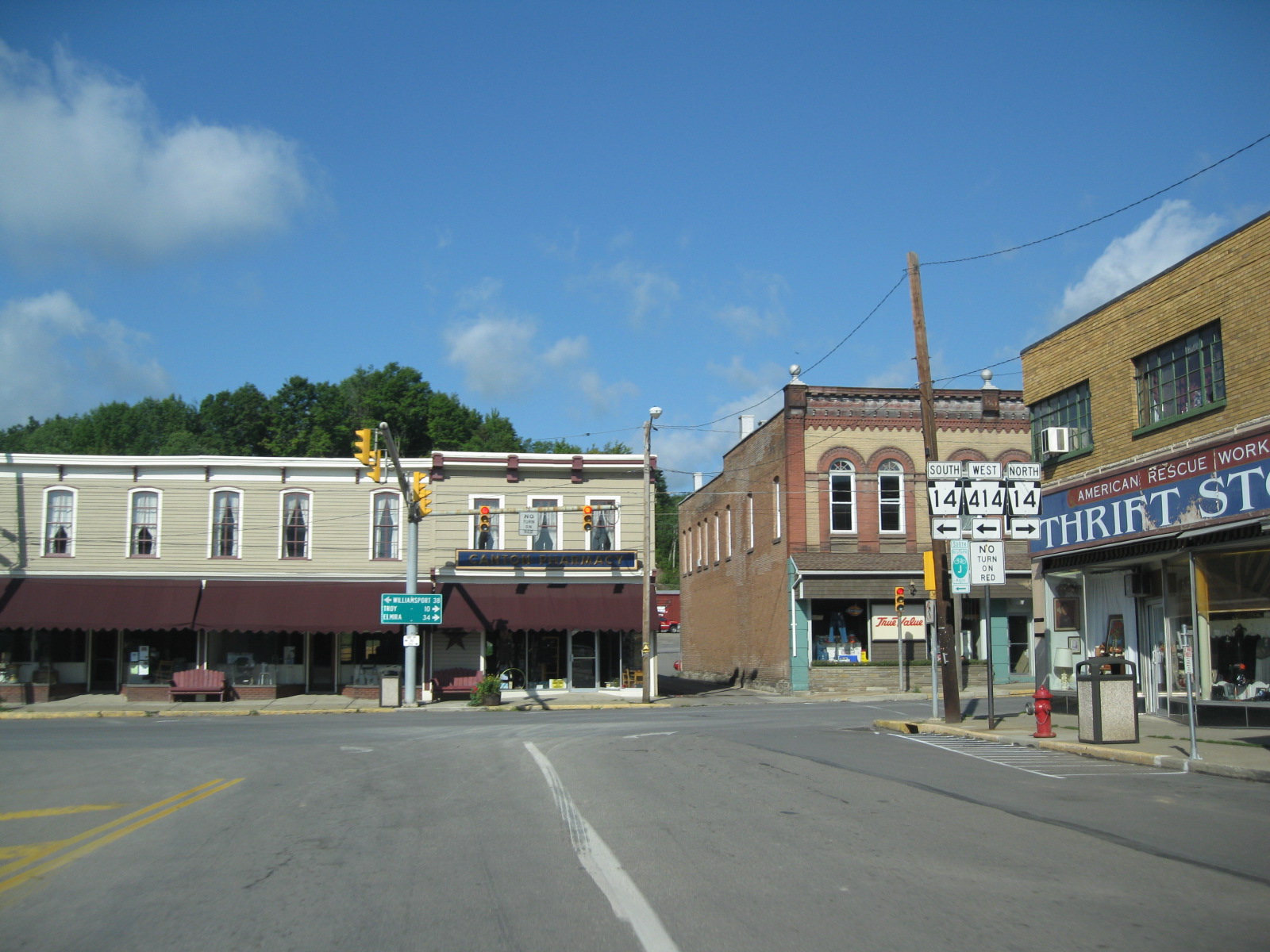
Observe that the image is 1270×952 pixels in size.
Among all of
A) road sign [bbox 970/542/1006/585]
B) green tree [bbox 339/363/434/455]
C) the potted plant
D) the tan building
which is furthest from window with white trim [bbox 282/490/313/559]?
green tree [bbox 339/363/434/455]

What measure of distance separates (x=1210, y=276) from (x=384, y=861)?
16444 millimetres

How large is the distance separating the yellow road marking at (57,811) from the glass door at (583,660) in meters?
25.1

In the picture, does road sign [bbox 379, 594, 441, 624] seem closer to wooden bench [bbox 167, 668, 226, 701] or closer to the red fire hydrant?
wooden bench [bbox 167, 668, 226, 701]

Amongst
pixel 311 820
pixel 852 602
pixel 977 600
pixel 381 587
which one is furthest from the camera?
pixel 977 600

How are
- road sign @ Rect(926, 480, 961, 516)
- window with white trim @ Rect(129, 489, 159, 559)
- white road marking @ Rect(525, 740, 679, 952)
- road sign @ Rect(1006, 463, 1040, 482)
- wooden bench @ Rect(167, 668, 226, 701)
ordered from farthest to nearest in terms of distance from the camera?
window with white trim @ Rect(129, 489, 159, 559), wooden bench @ Rect(167, 668, 226, 701), road sign @ Rect(926, 480, 961, 516), road sign @ Rect(1006, 463, 1040, 482), white road marking @ Rect(525, 740, 679, 952)

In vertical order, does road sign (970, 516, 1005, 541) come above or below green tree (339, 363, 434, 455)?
below

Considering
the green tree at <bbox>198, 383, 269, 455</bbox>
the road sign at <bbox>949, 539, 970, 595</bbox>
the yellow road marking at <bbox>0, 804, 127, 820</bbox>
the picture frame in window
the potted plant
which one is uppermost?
the green tree at <bbox>198, 383, 269, 455</bbox>

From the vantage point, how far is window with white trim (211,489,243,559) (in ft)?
116

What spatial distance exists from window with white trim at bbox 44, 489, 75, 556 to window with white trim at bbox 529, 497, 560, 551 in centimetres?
1484

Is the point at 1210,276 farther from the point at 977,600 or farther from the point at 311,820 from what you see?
the point at 977,600

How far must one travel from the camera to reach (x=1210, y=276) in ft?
59.4

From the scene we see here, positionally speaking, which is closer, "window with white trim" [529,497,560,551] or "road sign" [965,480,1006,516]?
"road sign" [965,480,1006,516]

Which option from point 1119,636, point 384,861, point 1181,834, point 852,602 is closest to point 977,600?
point 852,602

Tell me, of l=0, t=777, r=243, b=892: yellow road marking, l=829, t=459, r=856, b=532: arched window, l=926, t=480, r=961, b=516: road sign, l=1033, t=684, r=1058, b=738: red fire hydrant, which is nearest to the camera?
l=0, t=777, r=243, b=892: yellow road marking
